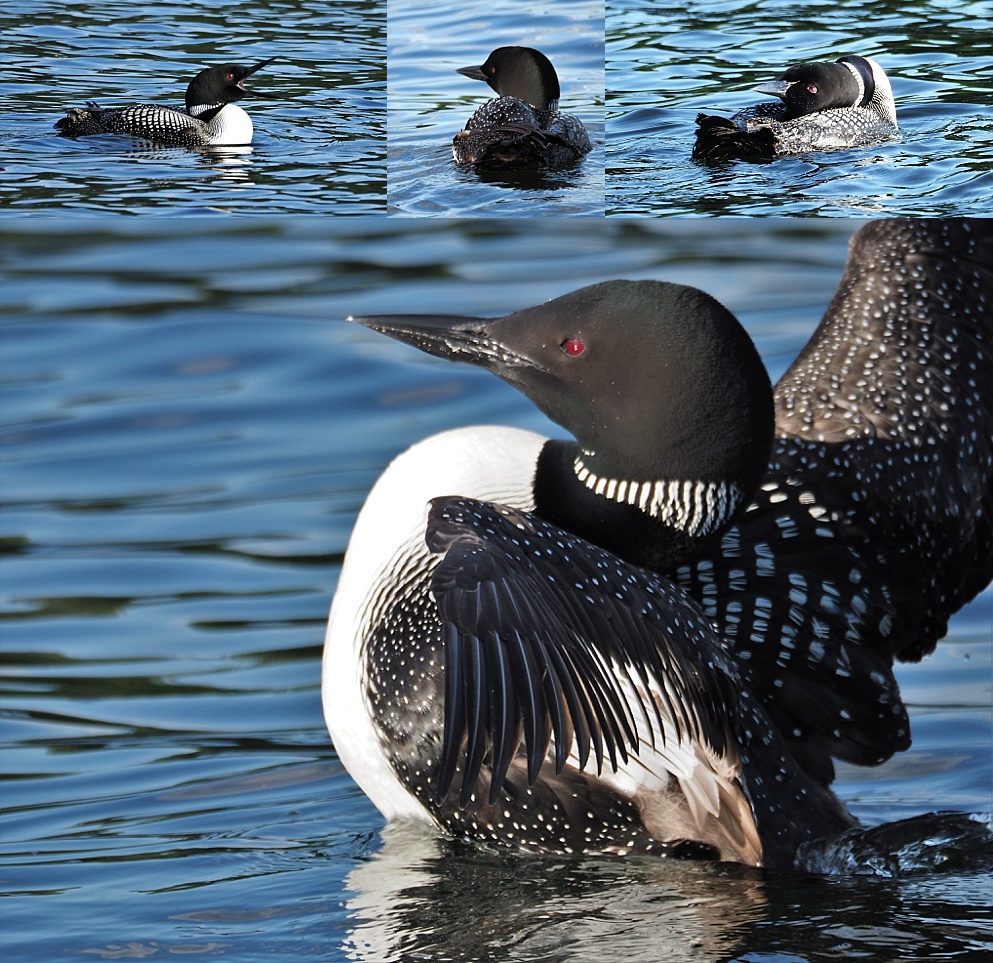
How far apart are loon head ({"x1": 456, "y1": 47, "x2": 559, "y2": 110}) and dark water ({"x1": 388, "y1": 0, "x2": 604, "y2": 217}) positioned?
2 centimetres

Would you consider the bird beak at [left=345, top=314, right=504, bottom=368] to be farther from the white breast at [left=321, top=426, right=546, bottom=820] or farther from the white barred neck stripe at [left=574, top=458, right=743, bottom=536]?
the white barred neck stripe at [left=574, top=458, right=743, bottom=536]

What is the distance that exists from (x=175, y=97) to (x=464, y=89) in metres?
0.74

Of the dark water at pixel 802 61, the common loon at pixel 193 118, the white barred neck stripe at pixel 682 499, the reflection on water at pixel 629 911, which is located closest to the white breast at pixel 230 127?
the common loon at pixel 193 118

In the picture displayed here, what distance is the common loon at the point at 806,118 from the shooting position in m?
3.40

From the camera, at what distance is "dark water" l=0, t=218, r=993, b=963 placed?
258 cm

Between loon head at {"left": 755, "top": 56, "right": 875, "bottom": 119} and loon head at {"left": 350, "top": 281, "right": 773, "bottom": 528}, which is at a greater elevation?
loon head at {"left": 755, "top": 56, "right": 875, "bottom": 119}

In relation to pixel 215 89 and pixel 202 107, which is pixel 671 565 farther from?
pixel 202 107

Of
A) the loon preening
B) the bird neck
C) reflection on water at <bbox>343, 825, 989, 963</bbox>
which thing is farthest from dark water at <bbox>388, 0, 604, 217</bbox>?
reflection on water at <bbox>343, 825, 989, 963</bbox>

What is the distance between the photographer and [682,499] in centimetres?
272

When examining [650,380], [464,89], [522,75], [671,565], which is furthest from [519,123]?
[671,565]

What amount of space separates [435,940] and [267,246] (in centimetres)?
344

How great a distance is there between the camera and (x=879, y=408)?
3254mm

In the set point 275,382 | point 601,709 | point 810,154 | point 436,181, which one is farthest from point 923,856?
point 275,382

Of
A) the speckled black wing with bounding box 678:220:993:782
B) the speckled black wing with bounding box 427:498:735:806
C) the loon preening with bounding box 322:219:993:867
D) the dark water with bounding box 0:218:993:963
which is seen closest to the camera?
the speckled black wing with bounding box 427:498:735:806
